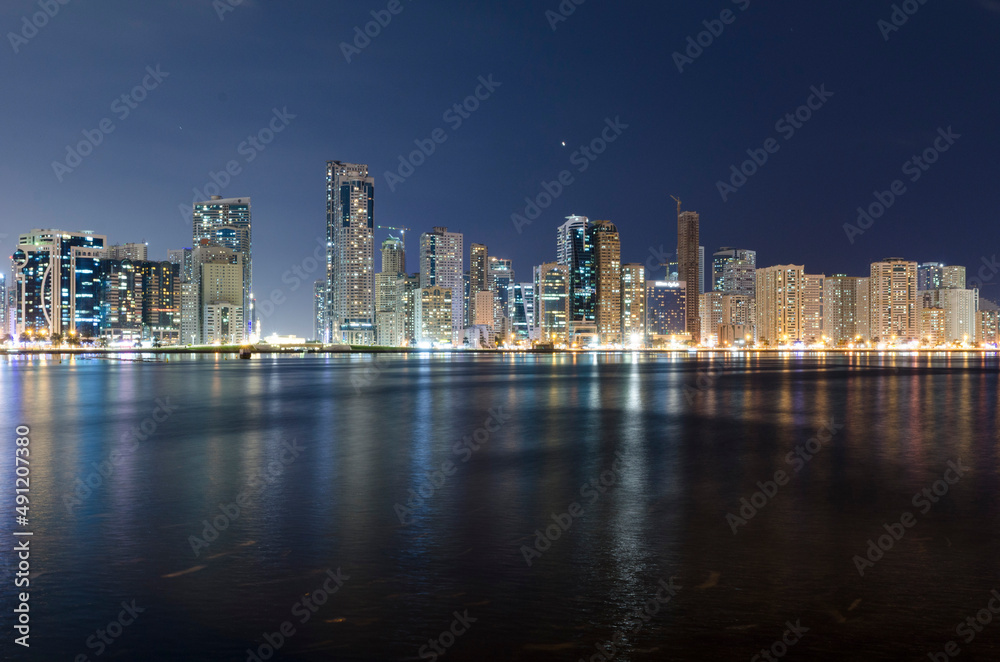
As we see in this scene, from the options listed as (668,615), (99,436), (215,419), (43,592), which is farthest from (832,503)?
(215,419)

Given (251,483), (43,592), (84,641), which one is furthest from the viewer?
(251,483)

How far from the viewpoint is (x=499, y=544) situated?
1536 cm

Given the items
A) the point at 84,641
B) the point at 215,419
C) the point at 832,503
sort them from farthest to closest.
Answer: the point at 215,419, the point at 832,503, the point at 84,641

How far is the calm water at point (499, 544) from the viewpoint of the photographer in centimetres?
1038

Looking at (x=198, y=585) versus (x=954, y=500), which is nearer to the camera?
(x=198, y=585)

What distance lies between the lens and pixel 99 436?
35.2m

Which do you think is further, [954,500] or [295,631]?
[954,500]

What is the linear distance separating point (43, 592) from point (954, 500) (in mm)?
21319

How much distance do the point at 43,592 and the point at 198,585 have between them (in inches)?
94.3

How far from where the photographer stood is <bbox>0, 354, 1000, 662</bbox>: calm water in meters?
10.4

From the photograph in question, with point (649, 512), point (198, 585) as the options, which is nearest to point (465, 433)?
point (649, 512)

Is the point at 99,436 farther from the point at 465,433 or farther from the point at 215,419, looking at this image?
the point at 465,433

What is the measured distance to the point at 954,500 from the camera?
20516mm

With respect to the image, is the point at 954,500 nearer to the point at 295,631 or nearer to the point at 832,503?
the point at 832,503
